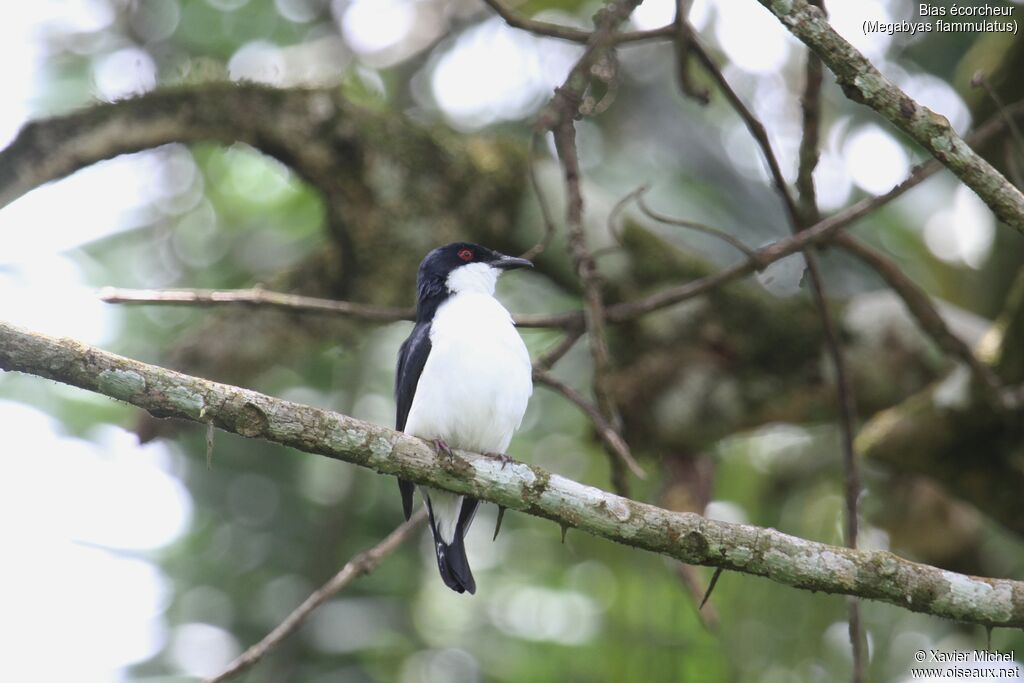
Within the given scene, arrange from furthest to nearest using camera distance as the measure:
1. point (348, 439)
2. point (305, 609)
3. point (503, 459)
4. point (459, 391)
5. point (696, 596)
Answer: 1. point (696, 596)
2. point (459, 391)
3. point (305, 609)
4. point (503, 459)
5. point (348, 439)

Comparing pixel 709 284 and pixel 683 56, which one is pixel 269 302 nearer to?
pixel 709 284

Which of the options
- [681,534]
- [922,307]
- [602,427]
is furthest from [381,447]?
[922,307]

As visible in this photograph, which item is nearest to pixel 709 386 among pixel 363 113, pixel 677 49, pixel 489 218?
pixel 489 218

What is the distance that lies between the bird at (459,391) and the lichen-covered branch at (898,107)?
5.95 ft

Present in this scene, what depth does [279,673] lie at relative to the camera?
680 cm

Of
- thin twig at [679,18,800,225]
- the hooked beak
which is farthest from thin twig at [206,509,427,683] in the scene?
thin twig at [679,18,800,225]

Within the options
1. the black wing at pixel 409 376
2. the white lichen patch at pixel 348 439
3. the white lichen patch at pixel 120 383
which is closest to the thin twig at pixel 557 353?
the black wing at pixel 409 376

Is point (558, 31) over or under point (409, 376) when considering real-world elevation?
over

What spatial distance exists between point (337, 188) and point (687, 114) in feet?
12.9

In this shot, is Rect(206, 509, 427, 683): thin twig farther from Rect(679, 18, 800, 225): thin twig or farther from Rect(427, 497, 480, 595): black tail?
Rect(679, 18, 800, 225): thin twig

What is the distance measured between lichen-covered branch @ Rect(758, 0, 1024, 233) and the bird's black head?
2.07m

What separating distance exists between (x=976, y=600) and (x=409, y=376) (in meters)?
2.50

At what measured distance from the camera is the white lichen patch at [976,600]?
351 centimetres

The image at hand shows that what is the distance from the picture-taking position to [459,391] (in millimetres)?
4535
